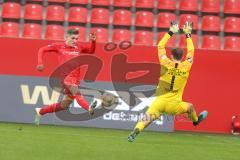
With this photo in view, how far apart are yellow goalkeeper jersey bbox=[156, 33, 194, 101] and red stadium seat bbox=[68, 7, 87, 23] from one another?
22.0ft

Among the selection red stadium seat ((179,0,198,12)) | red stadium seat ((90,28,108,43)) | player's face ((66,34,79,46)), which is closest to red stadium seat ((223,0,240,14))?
red stadium seat ((179,0,198,12))

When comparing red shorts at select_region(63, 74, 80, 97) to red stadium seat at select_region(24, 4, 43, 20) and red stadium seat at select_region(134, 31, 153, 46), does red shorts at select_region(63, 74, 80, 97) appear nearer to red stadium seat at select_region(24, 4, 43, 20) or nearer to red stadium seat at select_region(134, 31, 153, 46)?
red stadium seat at select_region(134, 31, 153, 46)

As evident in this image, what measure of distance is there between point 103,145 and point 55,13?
22.7 ft

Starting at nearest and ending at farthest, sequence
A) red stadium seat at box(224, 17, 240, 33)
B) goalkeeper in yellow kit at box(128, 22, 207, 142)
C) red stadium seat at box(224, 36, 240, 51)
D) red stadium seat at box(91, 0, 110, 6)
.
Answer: goalkeeper in yellow kit at box(128, 22, 207, 142), red stadium seat at box(224, 36, 240, 51), red stadium seat at box(224, 17, 240, 33), red stadium seat at box(91, 0, 110, 6)

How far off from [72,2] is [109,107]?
4.55m

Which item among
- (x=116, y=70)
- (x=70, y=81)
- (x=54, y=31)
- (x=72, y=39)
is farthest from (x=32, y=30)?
(x=70, y=81)

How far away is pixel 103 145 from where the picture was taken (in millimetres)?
10922

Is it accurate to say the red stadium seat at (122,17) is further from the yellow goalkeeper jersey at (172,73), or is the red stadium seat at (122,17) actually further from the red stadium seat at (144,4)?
the yellow goalkeeper jersey at (172,73)

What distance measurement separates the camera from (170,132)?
14.2 metres

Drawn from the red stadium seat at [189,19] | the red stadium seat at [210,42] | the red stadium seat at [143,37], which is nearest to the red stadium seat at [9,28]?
the red stadium seat at [143,37]

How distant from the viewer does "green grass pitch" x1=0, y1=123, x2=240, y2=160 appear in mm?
9555

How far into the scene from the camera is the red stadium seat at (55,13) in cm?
1692

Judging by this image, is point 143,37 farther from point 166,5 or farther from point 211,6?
point 211,6

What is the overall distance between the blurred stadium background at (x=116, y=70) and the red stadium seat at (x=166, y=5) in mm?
29
